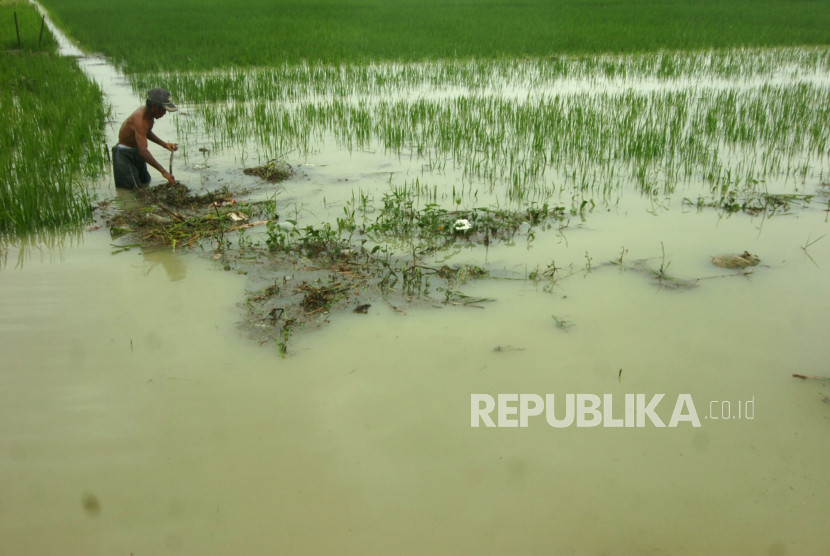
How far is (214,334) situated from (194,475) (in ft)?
2.95

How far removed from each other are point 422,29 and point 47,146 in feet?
33.3

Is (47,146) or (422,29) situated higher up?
(422,29)

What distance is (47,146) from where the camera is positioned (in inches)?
204

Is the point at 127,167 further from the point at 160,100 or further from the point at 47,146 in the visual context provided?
the point at 47,146

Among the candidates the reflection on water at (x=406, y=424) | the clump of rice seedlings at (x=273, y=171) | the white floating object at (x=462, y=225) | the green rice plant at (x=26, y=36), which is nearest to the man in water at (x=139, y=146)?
the clump of rice seedlings at (x=273, y=171)

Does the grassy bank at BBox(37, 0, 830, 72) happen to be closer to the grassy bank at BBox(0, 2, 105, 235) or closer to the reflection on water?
the grassy bank at BBox(0, 2, 105, 235)

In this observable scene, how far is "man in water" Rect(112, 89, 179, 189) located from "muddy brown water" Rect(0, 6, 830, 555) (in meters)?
1.21

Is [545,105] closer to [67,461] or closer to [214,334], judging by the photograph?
[214,334]

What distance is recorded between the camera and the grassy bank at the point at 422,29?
1103 cm

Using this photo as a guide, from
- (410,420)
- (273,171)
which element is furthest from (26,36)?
(410,420)

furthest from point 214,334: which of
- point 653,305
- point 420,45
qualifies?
point 420,45

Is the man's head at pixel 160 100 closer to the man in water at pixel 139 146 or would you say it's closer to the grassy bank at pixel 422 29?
the man in water at pixel 139 146

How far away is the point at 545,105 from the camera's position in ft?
22.6

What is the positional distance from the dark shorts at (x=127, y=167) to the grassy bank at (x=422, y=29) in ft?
18.8
